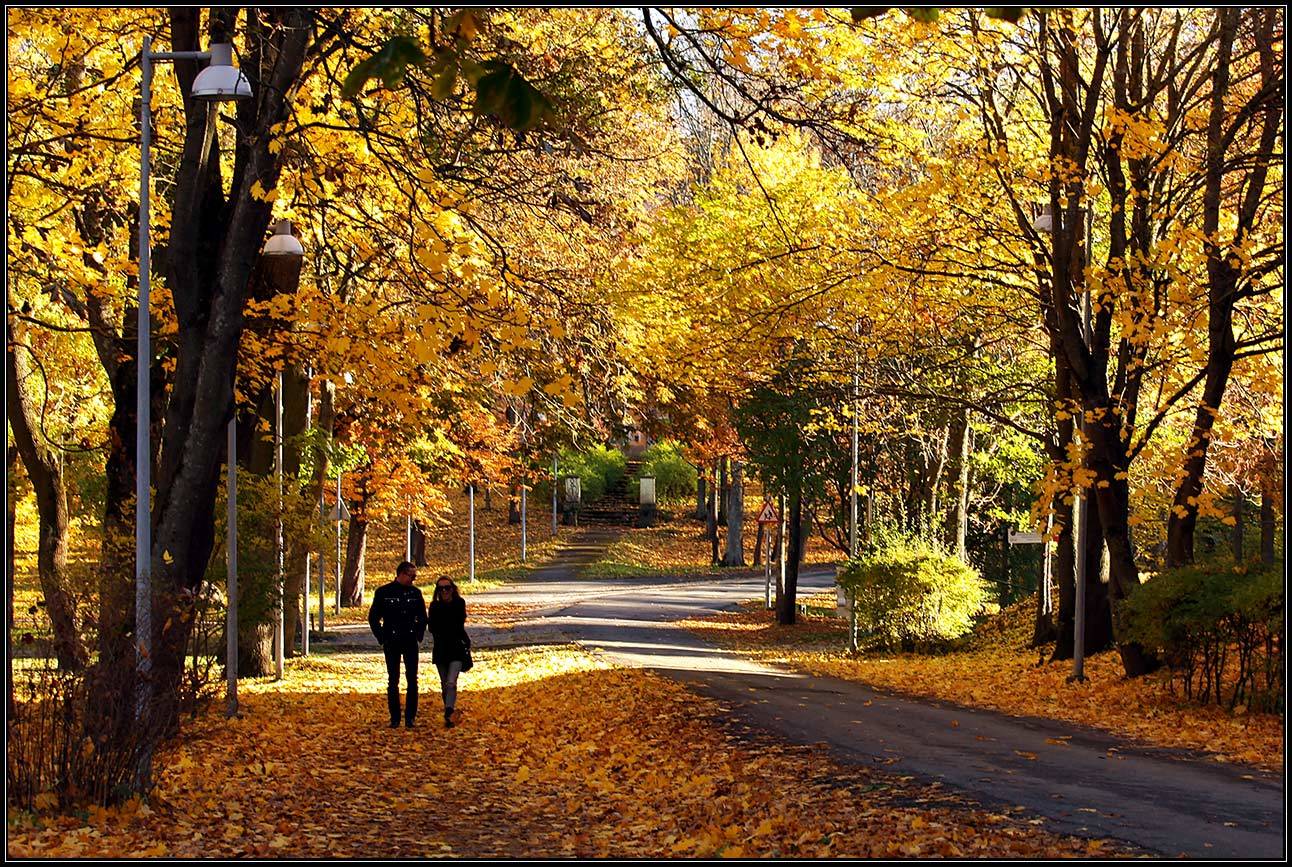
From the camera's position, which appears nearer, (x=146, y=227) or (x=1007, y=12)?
(x=1007, y=12)

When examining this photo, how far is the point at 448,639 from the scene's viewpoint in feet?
53.4

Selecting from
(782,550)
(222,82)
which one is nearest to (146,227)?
(222,82)

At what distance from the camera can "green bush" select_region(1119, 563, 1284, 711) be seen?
1470 cm

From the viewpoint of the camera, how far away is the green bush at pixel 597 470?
74562 millimetres

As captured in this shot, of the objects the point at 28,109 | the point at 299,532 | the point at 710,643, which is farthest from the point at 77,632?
the point at 710,643

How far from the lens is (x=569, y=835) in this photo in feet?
31.8

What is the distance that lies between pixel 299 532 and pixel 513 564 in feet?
140

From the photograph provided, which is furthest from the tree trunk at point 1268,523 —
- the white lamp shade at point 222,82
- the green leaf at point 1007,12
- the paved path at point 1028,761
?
the green leaf at point 1007,12

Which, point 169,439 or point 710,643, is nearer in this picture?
point 169,439

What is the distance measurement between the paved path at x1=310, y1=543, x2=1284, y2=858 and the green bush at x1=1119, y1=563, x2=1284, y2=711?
1.66 meters

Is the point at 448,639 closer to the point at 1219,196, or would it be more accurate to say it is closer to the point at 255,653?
the point at 255,653

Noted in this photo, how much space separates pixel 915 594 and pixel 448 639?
1370cm

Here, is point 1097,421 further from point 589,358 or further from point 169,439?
point 169,439

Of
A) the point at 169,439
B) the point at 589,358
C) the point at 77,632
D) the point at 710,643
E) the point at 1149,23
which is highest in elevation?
the point at 1149,23
